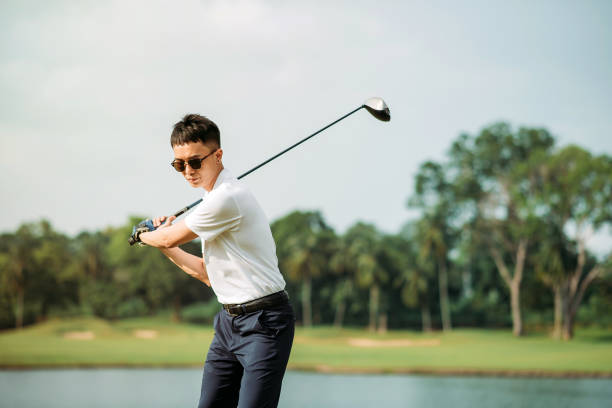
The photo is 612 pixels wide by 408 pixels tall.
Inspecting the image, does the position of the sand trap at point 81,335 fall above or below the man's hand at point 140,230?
below

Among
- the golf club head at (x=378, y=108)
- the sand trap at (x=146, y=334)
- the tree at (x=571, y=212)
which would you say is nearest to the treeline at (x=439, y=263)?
the tree at (x=571, y=212)

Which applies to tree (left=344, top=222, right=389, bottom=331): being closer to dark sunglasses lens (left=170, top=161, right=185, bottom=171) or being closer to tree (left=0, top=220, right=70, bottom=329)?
tree (left=0, top=220, right=70, bottom=329)

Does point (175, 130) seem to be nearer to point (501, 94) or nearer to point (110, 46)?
point (110, 46)

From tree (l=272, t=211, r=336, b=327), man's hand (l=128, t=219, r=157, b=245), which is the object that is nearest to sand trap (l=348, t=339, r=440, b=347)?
tree (l=272, t=211, r=336, b=327)

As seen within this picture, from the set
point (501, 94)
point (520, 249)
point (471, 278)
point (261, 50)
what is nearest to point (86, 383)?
point (520, 249)

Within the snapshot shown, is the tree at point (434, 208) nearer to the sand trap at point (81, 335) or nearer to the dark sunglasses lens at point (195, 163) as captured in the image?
the sand trap at point (81, 335)

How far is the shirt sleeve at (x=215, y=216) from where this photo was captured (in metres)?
2.58

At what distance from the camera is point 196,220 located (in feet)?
8.59

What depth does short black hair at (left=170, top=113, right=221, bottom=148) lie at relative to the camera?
2725 millimetres

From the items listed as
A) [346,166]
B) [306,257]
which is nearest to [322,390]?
[306,257]

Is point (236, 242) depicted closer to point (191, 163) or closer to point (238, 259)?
point (238, 259)

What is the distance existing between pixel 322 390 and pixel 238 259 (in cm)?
1610

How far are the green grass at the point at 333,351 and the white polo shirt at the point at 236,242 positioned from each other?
20828 mm

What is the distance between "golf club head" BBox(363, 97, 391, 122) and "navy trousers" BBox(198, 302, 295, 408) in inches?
50.8
